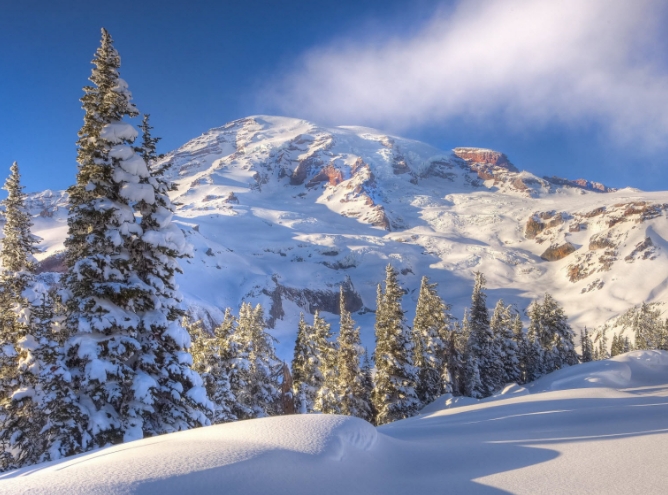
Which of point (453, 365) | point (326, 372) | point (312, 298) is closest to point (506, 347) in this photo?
point (453, 365)

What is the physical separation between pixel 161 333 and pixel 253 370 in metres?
17.6

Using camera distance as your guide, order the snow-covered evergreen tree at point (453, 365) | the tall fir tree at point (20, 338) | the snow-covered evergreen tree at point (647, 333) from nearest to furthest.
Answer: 1. the tall fir tree at point (20, 338)
2. the snow-covered evergreen tree at point (453, 365)
3. the snow-covered evergreen tree at point (647, 333)

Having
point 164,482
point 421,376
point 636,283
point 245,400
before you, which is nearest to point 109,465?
point 164,482

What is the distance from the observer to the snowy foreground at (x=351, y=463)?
3.82m

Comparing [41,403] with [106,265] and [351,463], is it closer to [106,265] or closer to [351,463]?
[106,265]

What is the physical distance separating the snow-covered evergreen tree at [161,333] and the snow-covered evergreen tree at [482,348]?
33371 mm

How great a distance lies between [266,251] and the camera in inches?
7677

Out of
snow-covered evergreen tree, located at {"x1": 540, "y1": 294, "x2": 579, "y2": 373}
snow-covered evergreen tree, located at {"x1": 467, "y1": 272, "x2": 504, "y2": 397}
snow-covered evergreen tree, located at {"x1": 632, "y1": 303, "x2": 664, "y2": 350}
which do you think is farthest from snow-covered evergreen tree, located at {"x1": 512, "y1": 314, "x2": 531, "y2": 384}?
snow-covered evergreen tree, located at {"x1": 632, "y1": 303, "x2": 664, "y2": 350}

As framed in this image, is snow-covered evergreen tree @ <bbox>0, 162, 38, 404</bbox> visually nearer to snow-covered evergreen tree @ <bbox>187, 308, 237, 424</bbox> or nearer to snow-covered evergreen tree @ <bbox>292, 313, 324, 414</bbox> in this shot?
snow-covered evergreen tree @ <bbox>187, 308, 237, 424</bbox>

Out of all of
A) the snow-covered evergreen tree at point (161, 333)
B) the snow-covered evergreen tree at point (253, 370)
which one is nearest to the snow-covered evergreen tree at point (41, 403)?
the snow-covered evergreen tree at point (161, 333)

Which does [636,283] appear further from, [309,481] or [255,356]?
[309,481]

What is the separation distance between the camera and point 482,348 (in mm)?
40938

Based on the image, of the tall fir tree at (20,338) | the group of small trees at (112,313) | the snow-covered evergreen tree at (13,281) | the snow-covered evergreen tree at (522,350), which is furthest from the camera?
the snow-covered evergreen tree at (522,350)

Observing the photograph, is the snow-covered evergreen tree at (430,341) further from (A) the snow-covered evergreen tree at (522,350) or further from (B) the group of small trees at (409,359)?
(A) the snow-covered evergreen tree at (522,350)
